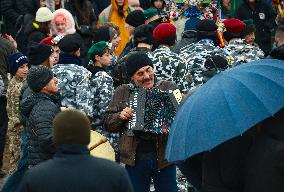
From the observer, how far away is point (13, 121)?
11.7 meters

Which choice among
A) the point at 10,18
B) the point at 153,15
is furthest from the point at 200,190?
the point at 10,18

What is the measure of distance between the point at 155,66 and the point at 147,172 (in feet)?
6.42

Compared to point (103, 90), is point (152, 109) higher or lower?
higher

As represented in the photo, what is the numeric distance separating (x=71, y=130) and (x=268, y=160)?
1416 millimetres

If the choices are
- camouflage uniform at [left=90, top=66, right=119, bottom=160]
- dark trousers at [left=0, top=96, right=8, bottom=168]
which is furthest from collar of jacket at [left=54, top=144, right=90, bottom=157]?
dark trousers at [left=0, top=96, right=8, bottom=168]

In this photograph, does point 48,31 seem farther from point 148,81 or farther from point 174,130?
point 174,130

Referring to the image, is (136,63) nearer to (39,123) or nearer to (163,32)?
(39,123)

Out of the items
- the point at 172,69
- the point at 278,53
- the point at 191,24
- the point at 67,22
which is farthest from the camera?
the point at 67,22

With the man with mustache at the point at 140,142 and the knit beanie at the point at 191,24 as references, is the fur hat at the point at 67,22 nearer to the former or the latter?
the knit beanie at the point at 191,24

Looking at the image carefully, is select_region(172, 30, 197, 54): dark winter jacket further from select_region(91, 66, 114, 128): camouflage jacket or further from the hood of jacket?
the hood of jacket

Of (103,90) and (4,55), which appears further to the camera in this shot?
(4,55)

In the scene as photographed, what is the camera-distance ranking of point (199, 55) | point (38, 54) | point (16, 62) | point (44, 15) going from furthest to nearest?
point (44, 15) → point (16, 62) → point (199, 55) → point (38, 54)

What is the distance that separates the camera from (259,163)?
6055mm

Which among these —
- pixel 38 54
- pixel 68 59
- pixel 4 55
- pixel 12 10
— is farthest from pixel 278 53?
pixel 12 10
